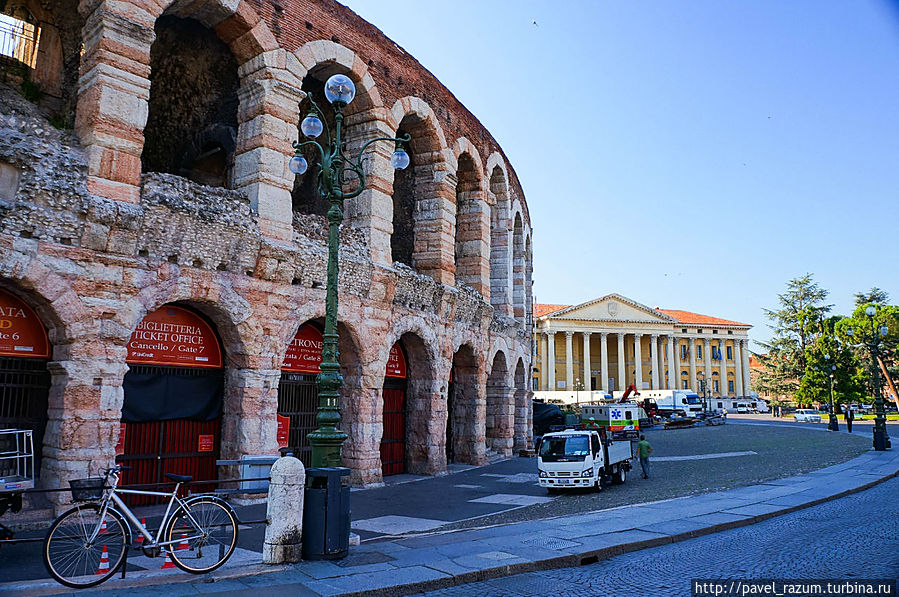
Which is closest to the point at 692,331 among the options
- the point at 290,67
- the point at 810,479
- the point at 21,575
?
the point at 810,479

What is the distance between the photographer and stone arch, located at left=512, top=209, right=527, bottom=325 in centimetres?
2845

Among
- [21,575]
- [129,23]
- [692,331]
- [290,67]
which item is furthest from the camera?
[692,331]

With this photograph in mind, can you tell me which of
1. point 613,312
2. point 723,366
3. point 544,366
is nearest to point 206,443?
point 544,366

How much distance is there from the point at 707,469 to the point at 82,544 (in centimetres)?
1875

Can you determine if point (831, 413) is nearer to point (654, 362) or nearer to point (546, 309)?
point (654, 362)

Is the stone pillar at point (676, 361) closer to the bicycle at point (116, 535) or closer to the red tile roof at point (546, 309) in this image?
the red tile roof at point (546, 309)

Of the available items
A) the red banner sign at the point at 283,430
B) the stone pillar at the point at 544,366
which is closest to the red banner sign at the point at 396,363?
the red banner sign at the point at 283,430

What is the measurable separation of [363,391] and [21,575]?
9.56 m

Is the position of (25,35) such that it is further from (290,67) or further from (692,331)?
(692,331)

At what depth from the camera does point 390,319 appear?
17359mm

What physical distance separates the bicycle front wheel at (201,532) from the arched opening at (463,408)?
1502cm

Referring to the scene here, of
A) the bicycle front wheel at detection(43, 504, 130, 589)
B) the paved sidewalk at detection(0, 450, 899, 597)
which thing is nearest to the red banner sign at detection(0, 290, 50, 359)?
the paved sidewalk at detection(0, 450, 899, 597)

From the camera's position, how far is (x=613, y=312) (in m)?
92.9

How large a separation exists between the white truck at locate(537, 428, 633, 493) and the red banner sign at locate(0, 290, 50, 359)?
11488mm
